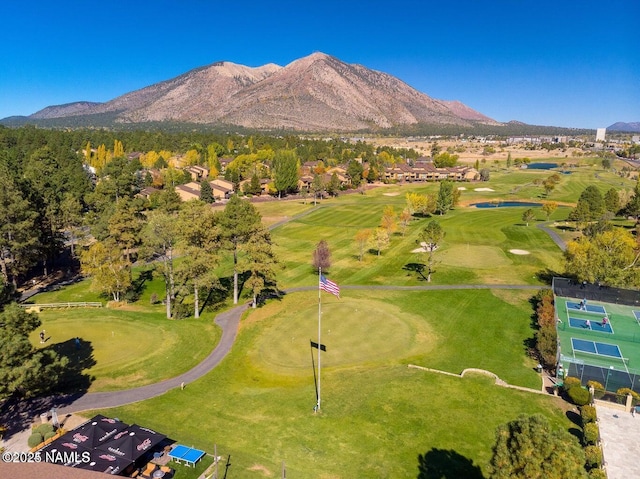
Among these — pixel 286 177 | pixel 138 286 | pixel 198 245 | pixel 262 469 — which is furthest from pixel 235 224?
pixel 286 177

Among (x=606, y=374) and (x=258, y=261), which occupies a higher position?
(x=258, y=261)

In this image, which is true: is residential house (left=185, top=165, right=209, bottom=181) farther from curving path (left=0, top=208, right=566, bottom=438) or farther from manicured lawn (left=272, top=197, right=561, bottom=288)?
curving path (left=0, top=208, right=566, bottom=438)

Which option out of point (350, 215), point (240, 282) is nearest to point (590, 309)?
point (240, 282)

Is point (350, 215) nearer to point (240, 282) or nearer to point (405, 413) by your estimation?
point (240, 282)

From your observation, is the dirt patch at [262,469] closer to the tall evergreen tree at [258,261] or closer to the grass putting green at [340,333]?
the grass putting green at [340,333]

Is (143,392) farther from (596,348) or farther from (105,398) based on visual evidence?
(596,348)

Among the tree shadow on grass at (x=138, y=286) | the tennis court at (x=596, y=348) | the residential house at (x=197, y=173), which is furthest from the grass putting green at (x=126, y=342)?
the residential house at (x=197, y=173)
